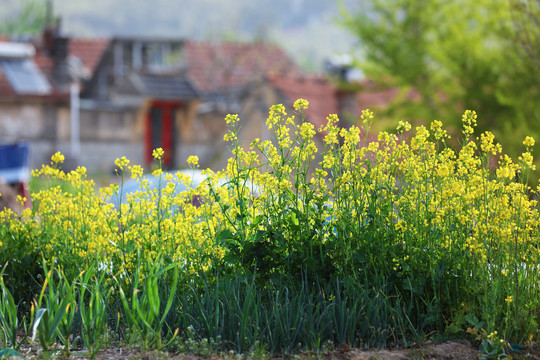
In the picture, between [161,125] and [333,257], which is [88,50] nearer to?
[161,125]

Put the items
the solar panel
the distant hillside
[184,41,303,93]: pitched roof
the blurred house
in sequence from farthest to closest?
the distant hillside
[184,41,303,93]: pitched roof
the solar panel
the blurred house

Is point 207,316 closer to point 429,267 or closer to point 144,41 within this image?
point 429,267

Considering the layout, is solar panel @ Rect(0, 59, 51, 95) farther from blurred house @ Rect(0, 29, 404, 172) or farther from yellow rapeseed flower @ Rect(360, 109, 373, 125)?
yellow rapeseed flower @ Rect(360, 109, 373, 125)

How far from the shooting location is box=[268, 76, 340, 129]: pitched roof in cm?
2048

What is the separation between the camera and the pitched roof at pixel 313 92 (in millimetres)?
20484

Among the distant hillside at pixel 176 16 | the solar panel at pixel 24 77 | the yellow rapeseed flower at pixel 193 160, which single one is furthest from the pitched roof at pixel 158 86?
the distant hillside at pixel 176 16

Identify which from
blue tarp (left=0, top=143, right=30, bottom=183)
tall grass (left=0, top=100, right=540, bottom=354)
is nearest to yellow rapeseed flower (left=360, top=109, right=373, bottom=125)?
tall grass (left=0, top=100, right=540, bottom=354)

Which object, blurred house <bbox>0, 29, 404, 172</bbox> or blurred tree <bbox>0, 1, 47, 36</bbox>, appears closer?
blurred house <bbox>0, 29, 404, 172</bbox>

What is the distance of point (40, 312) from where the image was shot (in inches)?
153

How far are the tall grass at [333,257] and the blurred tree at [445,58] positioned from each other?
10.3 metres

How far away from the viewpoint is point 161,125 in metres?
31.8

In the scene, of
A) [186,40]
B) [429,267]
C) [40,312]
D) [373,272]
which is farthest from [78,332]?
[186,40]

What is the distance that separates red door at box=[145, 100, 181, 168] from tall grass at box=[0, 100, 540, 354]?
26.6m

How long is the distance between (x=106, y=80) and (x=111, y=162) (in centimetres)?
611
